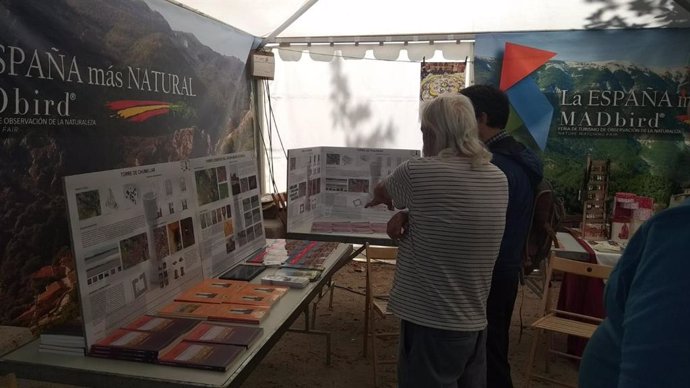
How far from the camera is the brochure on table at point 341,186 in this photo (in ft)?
11.5

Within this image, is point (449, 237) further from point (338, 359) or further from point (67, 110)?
point (67, 110)

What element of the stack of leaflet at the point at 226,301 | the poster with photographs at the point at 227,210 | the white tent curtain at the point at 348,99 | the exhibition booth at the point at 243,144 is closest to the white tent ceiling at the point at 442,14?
the exhibition booth at the point at 243,144

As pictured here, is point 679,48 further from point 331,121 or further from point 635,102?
point 331,121

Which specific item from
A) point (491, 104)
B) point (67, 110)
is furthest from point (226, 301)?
point (67, 110)

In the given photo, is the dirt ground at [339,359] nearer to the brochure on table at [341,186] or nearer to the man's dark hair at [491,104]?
the brochure on table at [341,186]

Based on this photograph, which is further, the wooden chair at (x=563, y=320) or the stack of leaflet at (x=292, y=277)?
the wooden chair at (x=563, y=320)

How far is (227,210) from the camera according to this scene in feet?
8.18

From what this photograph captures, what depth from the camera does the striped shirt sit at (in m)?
1.59

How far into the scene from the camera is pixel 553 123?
197 inches

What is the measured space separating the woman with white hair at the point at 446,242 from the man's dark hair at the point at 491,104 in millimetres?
478

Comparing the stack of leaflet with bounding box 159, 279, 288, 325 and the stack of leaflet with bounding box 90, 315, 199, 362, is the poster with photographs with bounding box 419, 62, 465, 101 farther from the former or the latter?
the stack of leaflet with bounding box 90, 315, 199, 362

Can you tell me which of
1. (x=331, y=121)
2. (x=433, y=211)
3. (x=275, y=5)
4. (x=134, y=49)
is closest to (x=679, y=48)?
(x=331, y=121)

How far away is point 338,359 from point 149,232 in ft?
6.60

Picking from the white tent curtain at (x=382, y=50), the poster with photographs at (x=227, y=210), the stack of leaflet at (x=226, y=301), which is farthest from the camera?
the white tent curtain at (x=382, y=50)
